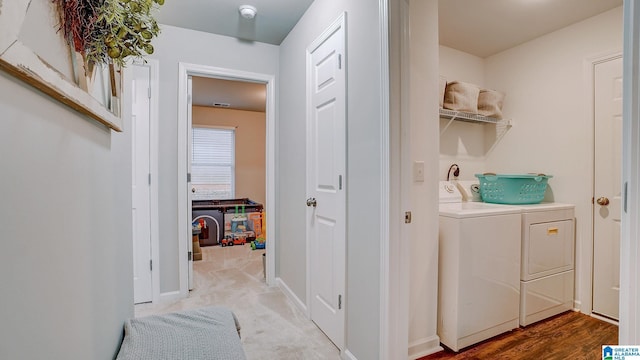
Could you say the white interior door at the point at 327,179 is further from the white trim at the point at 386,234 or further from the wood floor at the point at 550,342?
the wood floor at the point at 550,342

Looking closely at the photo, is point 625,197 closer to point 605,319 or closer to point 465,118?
point 465,118

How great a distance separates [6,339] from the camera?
479 mm

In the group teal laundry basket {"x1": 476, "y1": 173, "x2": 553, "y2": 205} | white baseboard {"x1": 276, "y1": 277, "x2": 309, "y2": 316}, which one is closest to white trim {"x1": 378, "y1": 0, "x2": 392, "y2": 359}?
white baseboard {"x1": 276, "y1": 277, "x2": 309, "y2": 316}

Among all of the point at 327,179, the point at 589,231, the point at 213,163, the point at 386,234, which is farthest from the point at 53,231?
the point at 213,163

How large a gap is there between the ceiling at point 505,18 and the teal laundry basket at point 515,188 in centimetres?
134

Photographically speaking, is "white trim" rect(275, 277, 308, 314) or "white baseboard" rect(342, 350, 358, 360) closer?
"white baseboard" rect(342, 350, 358, 360)

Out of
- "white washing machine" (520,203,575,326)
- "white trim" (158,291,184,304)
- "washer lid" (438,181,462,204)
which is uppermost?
"washer lid" (438,181,462,204)

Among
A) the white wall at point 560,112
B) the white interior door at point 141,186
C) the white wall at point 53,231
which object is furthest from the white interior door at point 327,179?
the white wall at point 560,112

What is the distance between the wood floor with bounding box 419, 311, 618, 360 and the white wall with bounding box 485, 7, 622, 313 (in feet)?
1.06

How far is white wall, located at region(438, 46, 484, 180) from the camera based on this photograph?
9.71ft

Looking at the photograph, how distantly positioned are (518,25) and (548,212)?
1.66 metres

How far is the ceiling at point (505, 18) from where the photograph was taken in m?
2.33

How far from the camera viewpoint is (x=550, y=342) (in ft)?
6.81

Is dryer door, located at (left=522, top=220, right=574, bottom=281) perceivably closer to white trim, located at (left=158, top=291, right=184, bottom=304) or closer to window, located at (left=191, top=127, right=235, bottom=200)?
white trim, located at (left=158, top=291, right=184, bottom=304)
